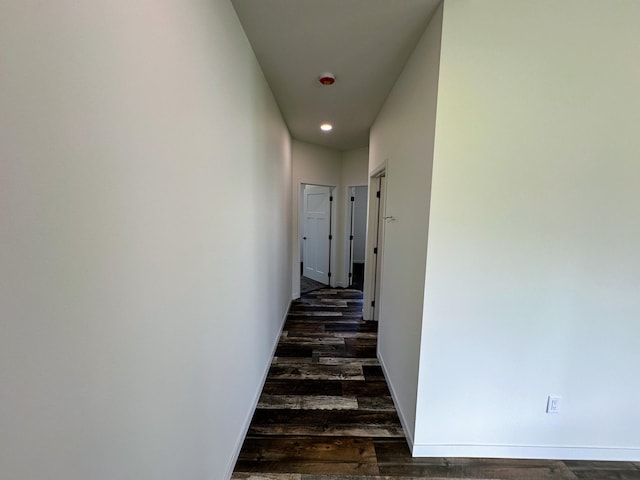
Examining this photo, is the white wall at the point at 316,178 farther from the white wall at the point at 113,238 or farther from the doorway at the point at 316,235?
the white wall at the point at 113,238

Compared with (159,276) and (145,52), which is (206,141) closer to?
(145,52)

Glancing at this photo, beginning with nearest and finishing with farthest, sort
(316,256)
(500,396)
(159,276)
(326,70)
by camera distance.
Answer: (159,276)
(500,396)
(326,70)
(316,256)

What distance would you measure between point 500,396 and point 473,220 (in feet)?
3.67

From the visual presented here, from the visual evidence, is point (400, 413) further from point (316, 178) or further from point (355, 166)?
point (355, 166)

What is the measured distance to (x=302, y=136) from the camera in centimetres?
429

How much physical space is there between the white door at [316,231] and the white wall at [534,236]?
3.80m

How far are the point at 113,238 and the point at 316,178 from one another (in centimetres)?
433

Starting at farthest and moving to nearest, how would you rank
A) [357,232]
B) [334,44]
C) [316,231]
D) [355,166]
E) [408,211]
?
[357,232] → [316,231] → [355,166] → [408,211] → [334,44]

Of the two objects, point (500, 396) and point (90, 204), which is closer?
point (90, 204)


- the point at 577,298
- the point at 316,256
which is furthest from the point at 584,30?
the point at 316,256

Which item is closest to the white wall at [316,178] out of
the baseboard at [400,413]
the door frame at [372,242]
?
the door frame at [372,242]

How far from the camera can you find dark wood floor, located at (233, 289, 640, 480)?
5.42 ft

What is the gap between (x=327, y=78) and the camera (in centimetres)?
228

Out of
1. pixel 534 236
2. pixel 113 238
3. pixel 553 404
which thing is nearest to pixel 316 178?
pixel 534 236
